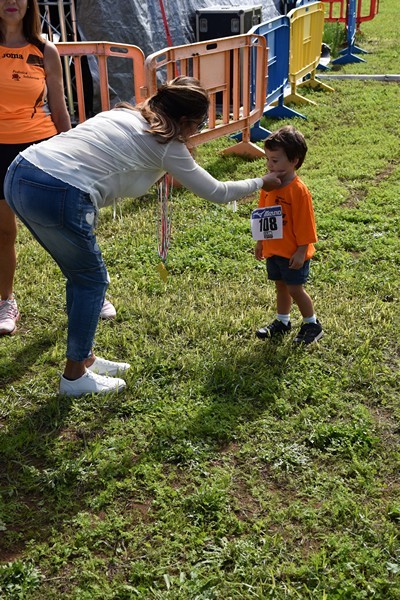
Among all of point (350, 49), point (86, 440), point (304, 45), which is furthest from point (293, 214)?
point (350, 49)

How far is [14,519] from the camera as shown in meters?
2.95

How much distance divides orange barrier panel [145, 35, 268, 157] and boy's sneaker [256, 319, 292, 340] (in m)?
2.79

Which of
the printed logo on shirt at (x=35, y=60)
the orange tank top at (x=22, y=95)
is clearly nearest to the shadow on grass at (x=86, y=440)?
the orange tank top at (x=22, y=95)

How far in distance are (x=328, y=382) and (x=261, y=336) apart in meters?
0.64

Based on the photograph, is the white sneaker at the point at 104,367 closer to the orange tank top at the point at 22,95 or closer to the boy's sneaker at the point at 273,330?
the boy's sneaker at the point at 273,330

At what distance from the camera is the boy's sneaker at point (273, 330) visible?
4.33 metres

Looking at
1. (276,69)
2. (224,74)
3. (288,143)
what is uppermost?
(288,143)

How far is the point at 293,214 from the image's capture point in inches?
156

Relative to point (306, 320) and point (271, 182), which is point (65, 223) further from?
point (306, 320)

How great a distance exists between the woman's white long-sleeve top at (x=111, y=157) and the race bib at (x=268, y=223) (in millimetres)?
667

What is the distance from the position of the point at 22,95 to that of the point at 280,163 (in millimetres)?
1535

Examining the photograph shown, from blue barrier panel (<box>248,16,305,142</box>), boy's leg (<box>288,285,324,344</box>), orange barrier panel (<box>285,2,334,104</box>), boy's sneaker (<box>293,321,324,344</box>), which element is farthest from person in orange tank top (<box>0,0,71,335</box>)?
orange barrier panel (<box>285,2,334,104</box>)

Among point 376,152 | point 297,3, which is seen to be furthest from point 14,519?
point 297,3

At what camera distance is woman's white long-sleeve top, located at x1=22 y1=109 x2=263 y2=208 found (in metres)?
3.18
